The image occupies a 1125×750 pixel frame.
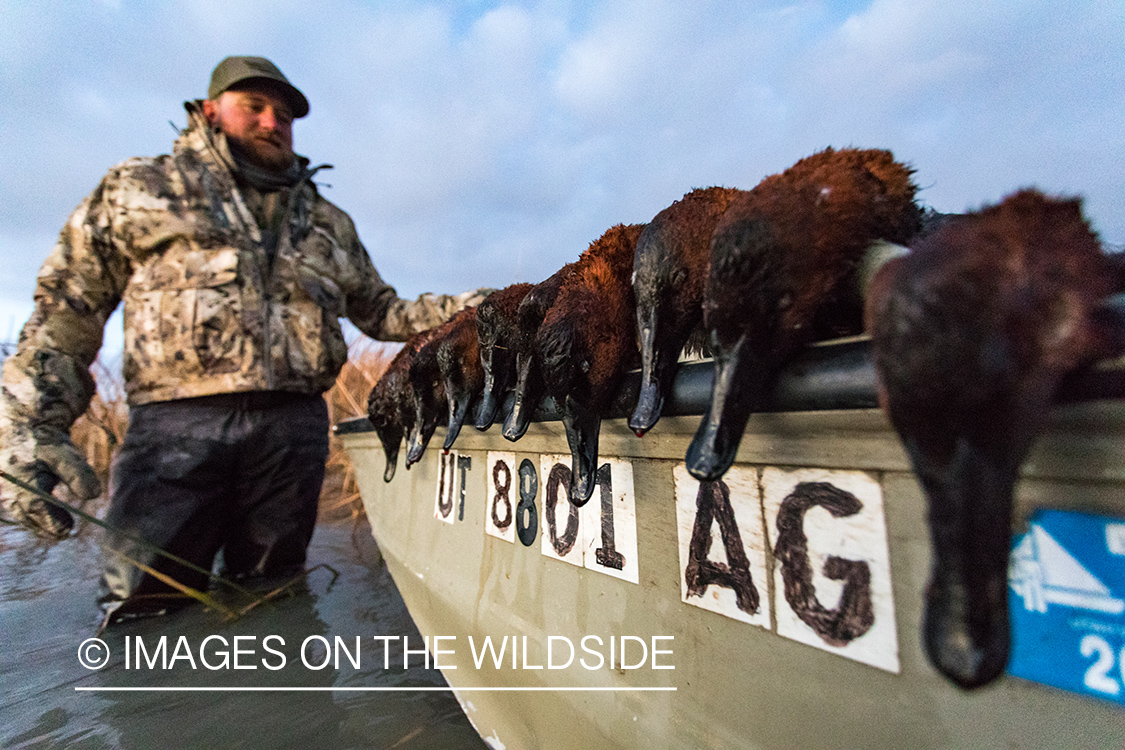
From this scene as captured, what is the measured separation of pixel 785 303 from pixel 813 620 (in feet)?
1.52

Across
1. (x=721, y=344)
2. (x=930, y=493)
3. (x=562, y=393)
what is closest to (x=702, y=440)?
(x=721, y=344)

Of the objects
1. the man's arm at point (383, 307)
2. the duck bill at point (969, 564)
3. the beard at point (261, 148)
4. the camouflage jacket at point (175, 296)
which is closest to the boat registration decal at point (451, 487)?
the camouflage jacket at point (175, 296)

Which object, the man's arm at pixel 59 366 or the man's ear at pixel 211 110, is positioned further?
the man's ear at pixel 211 110

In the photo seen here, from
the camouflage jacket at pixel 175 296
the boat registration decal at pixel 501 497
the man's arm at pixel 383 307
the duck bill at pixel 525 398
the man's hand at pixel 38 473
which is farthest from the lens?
the man's arm at pixel 383 307

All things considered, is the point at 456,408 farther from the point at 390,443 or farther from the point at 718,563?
the point at 718,563

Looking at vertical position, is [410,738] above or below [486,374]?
below

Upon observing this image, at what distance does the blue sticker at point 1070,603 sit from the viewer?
47 centimetres

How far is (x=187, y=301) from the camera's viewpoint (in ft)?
8.65

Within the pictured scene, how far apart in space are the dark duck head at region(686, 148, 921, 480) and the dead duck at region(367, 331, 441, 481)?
1.29 m

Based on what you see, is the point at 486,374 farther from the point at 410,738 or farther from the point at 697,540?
the point at 410,738

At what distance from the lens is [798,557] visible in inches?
27.9

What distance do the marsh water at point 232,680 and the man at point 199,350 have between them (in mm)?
407

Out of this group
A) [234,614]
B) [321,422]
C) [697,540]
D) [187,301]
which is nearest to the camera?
[697,540]

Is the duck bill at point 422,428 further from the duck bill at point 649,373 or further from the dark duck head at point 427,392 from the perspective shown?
the duck bill at point 649,373
